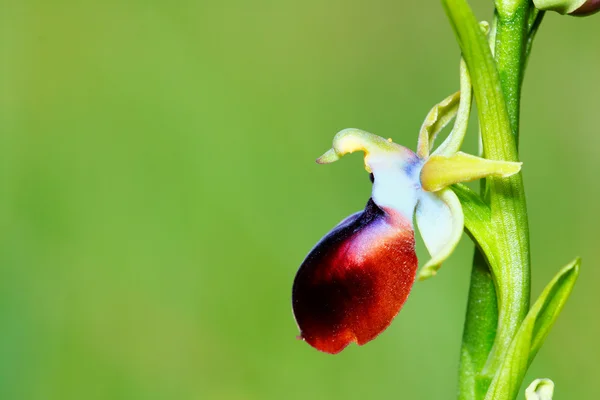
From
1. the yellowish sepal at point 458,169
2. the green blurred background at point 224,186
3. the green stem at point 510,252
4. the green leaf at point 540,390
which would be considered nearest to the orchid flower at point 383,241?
the yellowish sepal at point 458,169

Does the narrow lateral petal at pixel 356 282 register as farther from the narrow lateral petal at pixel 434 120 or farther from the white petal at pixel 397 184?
the narrow lateral petal at pixel 434 120

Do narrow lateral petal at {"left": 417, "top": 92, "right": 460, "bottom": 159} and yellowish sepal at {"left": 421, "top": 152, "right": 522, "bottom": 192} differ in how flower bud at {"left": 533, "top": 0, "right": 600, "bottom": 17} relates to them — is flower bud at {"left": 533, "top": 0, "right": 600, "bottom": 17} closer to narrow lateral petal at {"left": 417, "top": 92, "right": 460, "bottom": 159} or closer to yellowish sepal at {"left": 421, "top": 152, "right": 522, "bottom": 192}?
narrow lateral petal at {"left": 417, "top": 92, "right": 460, "bottom": 159}

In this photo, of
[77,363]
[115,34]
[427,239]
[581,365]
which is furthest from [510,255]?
[115,34]

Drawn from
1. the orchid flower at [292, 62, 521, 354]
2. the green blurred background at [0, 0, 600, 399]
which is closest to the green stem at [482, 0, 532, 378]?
the orchid flower at [292, 62, 521, 354]

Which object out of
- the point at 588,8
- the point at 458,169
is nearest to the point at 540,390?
the point at 458,169

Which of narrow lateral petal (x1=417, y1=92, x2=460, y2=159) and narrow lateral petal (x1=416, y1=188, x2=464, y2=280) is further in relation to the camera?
narrow lateral petal (x1=417, y1=92, x2=460, y2=159)

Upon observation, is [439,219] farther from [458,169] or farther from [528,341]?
[528,341]
